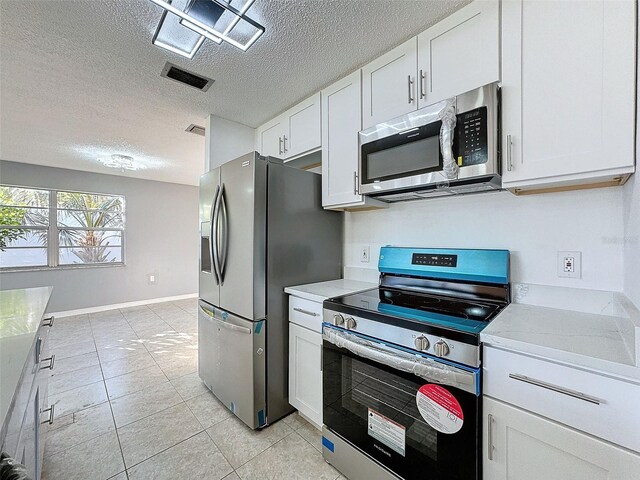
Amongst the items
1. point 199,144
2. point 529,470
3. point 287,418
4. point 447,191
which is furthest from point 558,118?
point 199,144

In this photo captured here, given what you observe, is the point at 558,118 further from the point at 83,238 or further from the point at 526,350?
the point at 83,238

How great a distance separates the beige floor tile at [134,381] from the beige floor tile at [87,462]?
0.61 meters

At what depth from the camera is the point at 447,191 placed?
5.25ft

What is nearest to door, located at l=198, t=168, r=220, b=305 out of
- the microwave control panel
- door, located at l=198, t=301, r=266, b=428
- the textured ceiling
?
door, located at l=198, t=301, r=266, b=428

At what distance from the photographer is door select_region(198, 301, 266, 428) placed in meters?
1.79

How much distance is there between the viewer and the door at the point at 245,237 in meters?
1.78

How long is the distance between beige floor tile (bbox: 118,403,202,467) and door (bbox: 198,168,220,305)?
0.82 metres

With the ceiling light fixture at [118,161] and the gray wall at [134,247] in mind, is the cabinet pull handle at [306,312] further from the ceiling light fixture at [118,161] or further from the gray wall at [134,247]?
the gray wall at [134,247]

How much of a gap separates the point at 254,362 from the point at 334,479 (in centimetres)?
76

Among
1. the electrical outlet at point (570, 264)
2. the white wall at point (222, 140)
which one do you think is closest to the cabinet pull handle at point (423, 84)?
the electrical outlet at point (570, 264)

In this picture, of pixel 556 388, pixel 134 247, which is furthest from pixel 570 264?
pixel 134 247

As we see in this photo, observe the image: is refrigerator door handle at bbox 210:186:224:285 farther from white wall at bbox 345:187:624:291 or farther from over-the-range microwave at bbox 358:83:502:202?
white wall at bbox 345:187:624:291

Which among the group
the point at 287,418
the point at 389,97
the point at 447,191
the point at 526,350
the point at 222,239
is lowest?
the point at 287,418

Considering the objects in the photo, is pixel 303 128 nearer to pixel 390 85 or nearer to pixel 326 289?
pixel 390 85
